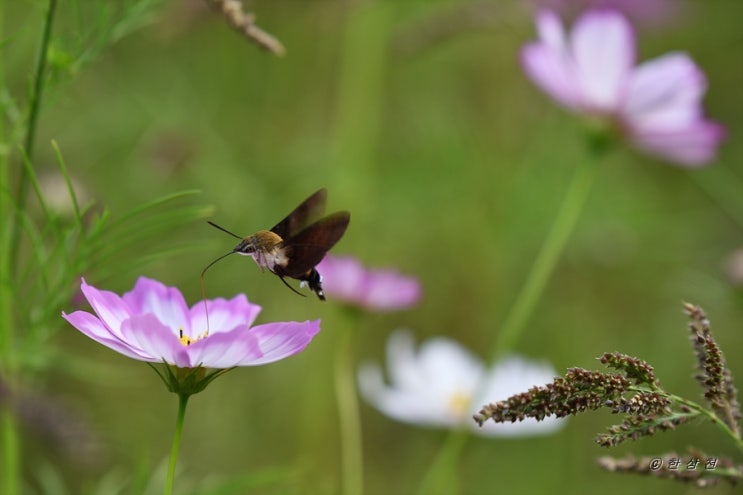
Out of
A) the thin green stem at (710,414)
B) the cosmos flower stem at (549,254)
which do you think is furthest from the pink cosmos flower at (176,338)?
the cosmos flower stem at (549,254)

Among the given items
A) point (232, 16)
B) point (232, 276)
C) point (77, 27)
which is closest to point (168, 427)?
point (232, 276)

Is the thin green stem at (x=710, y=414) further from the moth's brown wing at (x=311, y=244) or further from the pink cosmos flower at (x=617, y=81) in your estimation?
the pink cosmos flower at (x=617, y=81)

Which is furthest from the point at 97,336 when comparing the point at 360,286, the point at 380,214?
the point at 380,214

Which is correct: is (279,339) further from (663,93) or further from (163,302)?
(663,93)

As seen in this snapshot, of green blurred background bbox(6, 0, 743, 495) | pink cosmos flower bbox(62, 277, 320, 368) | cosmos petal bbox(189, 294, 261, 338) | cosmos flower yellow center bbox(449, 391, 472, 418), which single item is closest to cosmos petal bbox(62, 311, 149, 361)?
pink cosmos flower bbox(62, 277, 320, 368)

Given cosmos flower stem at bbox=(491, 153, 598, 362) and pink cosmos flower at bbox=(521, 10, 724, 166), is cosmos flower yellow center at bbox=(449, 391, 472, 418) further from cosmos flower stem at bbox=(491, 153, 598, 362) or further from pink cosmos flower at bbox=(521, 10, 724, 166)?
pink cosmos flower at bbox=(521, 10, 724, 166)

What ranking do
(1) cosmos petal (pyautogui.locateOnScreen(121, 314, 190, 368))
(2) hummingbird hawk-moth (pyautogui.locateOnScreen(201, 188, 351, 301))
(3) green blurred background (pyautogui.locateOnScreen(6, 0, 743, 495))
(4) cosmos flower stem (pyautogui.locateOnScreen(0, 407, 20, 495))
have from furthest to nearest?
(3) green blurred background (pyautogui.locateOnScreen(6, 0, 743, 495))
(4) cosmos flower stem (pyautogui.locateOnScreen(0, 407, 20, 495))
(2) hummingbird hawk-moth (pyautogui.locateOnScreen(201, 188, 351, 301))
(1) cosmos petal (pyautogui.locateOnScreen(121, 314, 190, 368))
